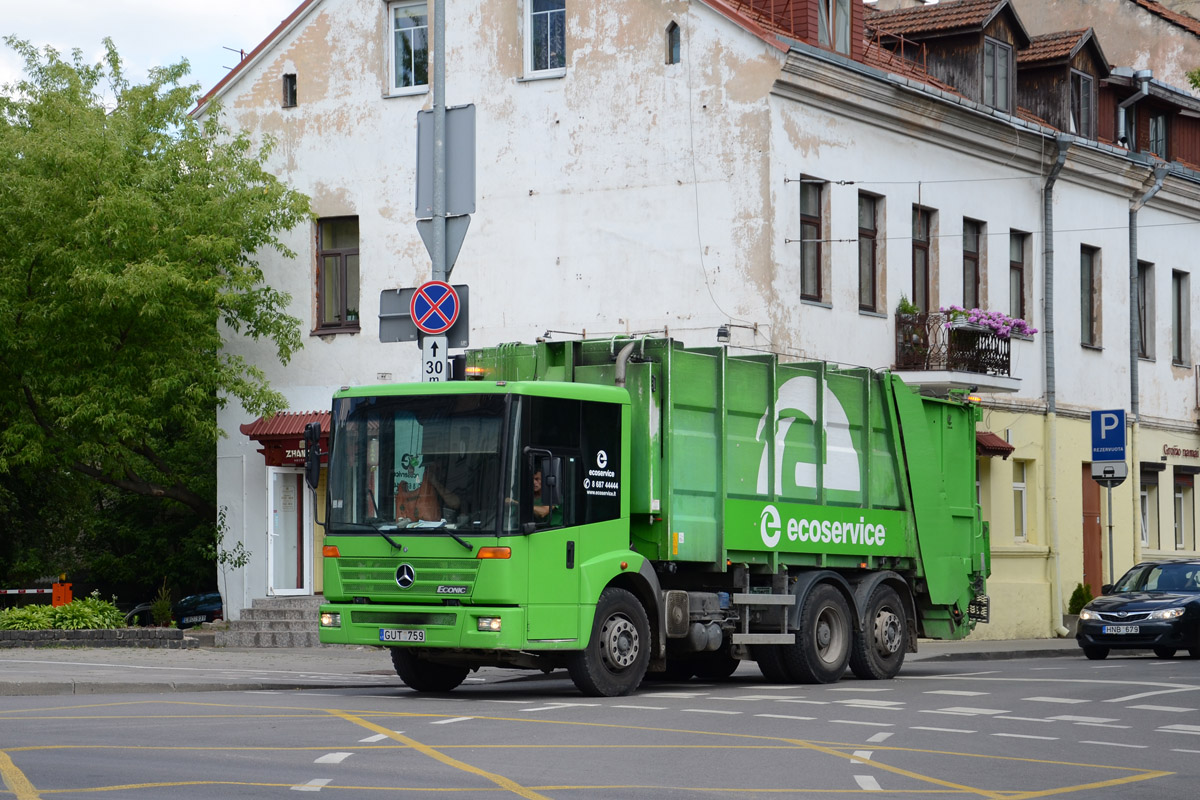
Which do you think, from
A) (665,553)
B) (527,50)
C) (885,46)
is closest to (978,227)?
(885,46)

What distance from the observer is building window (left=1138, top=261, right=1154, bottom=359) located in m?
37.3

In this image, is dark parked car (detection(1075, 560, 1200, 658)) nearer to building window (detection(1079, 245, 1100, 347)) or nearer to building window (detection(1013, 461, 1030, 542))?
building window (detection(1013, 461, 1030, 542))

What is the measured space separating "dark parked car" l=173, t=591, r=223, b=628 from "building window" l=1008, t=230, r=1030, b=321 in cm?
1479

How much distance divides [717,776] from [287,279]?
20605 mm

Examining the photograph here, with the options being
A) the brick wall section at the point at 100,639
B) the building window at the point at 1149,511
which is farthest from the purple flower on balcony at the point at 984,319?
the brick wall section at the point at 100,639

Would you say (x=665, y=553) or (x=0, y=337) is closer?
(x=665, y=553)

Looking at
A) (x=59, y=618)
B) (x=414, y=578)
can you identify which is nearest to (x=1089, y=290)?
(x=59, y=618)

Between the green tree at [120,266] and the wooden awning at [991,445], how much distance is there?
11504 millimetres

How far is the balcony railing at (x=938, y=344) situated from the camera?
29172 mm

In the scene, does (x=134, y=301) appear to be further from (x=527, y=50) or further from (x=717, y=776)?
(x=717, y=776)

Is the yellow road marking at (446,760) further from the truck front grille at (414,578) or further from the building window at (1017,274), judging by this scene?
the building window at (1017,274)

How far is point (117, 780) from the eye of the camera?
10.1 meters

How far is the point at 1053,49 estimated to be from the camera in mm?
34312

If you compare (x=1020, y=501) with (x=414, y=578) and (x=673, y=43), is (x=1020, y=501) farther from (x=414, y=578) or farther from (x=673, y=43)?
(x=414, y=578)
